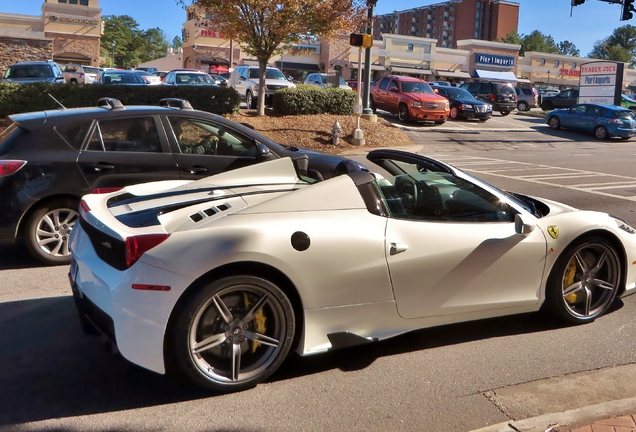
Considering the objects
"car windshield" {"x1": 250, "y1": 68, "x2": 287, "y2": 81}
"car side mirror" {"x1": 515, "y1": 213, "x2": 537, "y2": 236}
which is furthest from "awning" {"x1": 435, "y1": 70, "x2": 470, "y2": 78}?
"car side mirror" {"x1": 515, "y1": 213, "x2": 537, "y2": 236}

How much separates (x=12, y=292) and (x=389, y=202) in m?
3.49

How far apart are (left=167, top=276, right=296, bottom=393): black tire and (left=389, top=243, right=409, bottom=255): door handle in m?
0.79

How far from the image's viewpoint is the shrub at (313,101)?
2172 centimetres

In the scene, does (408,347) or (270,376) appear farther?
(408,347)

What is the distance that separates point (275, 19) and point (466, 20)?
411ft

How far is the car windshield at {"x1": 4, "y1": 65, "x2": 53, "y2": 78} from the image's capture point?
81.2ft

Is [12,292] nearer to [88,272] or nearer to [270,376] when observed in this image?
[88,272]

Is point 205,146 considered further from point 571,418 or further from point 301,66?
point 301,66

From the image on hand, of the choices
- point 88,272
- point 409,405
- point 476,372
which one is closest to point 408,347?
point 476,372

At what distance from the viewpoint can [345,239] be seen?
13.8ft

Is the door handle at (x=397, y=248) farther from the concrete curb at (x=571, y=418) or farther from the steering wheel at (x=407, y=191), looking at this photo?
the concrete curb at (x=571, y=418)

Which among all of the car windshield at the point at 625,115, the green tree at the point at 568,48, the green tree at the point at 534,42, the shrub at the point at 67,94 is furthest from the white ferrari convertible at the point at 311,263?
the green tree at the point at 568,48

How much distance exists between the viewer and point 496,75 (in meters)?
73.5

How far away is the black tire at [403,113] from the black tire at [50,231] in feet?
70.8
